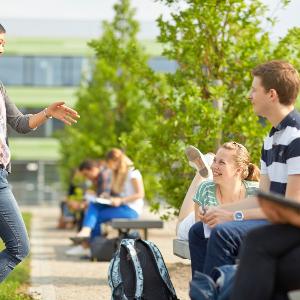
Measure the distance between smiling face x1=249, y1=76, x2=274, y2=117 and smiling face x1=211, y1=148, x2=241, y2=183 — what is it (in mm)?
843

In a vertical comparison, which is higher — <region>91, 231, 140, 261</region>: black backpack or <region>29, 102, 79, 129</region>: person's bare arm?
<region>29, 102, 79, 129</region>: person's bare arm

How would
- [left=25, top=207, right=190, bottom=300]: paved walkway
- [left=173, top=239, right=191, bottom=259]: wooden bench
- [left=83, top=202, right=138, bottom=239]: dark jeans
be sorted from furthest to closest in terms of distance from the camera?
[left=83, top=202, right=138, bottom=239]: dark jeans → [left=25, top=207, right=190, bottom=300]: paved walkway → [left=173, top=239, right=191, bottom=259]: wooden bench

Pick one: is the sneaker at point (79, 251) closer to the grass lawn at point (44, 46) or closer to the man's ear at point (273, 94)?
the man's ear at point (273, 94)

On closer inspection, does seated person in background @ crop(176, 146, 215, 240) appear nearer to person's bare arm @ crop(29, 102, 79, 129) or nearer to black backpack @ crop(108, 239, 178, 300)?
black backpack @ crop(108, 239, 178, 300)

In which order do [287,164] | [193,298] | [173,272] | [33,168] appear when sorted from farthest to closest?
1. [33,168]
2. [173,272]
3. [287,164]
4. [193,298]

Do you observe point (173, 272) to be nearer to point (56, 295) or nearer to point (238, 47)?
point (56, 295)

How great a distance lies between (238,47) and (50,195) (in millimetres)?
51109

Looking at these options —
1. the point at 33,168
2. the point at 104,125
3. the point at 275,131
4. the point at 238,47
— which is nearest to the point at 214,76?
the point at 238,47

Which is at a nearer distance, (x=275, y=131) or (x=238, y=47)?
(x=275, y=131)

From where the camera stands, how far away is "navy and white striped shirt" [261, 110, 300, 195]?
579 cm

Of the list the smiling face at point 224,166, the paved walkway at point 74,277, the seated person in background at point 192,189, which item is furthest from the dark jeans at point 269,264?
the paved walkway at point 74,277

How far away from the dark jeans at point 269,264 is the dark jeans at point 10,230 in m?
2.69

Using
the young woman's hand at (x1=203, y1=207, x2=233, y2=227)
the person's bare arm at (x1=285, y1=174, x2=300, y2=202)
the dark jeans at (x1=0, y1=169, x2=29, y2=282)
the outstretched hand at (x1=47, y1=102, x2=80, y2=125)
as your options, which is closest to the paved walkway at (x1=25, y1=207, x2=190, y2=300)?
the dark jeans at (x1=0, y1=169, x2=29, y2=282)

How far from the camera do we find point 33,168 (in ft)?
229
